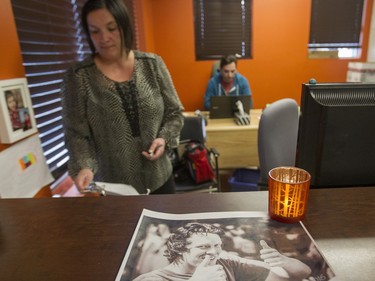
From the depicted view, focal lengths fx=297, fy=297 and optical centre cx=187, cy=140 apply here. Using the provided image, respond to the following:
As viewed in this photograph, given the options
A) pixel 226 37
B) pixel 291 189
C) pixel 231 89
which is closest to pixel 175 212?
pixel 291 189

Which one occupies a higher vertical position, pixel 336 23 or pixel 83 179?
pixel 336 23

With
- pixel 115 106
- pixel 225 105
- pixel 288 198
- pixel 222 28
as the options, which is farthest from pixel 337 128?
pixel 222 28

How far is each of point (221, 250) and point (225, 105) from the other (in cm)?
216

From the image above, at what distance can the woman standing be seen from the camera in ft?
3.84

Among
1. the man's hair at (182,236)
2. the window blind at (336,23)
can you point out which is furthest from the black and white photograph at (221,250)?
the window blind at (336,23)

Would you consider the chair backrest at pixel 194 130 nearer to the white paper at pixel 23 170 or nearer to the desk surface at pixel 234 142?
the desk surface at pixel 234 142

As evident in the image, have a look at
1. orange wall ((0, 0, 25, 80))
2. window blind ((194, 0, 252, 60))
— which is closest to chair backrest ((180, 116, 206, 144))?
orange wall ((0, 0, 25, 80))

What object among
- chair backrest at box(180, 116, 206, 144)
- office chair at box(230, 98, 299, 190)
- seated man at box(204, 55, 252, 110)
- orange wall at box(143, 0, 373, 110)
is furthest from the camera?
orange wall at box(143, 0, 373, 110)

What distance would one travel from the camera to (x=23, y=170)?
112 cm

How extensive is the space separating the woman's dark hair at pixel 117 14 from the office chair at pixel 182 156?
46.4 inches

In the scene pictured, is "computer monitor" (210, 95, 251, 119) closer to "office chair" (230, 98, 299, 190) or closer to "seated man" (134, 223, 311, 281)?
"office chair" (230, 98, 299, 190)

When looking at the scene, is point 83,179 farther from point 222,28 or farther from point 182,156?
point 222,28

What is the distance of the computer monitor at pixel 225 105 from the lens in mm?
2596

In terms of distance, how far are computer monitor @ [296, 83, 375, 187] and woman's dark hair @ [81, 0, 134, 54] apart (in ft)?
2.61
